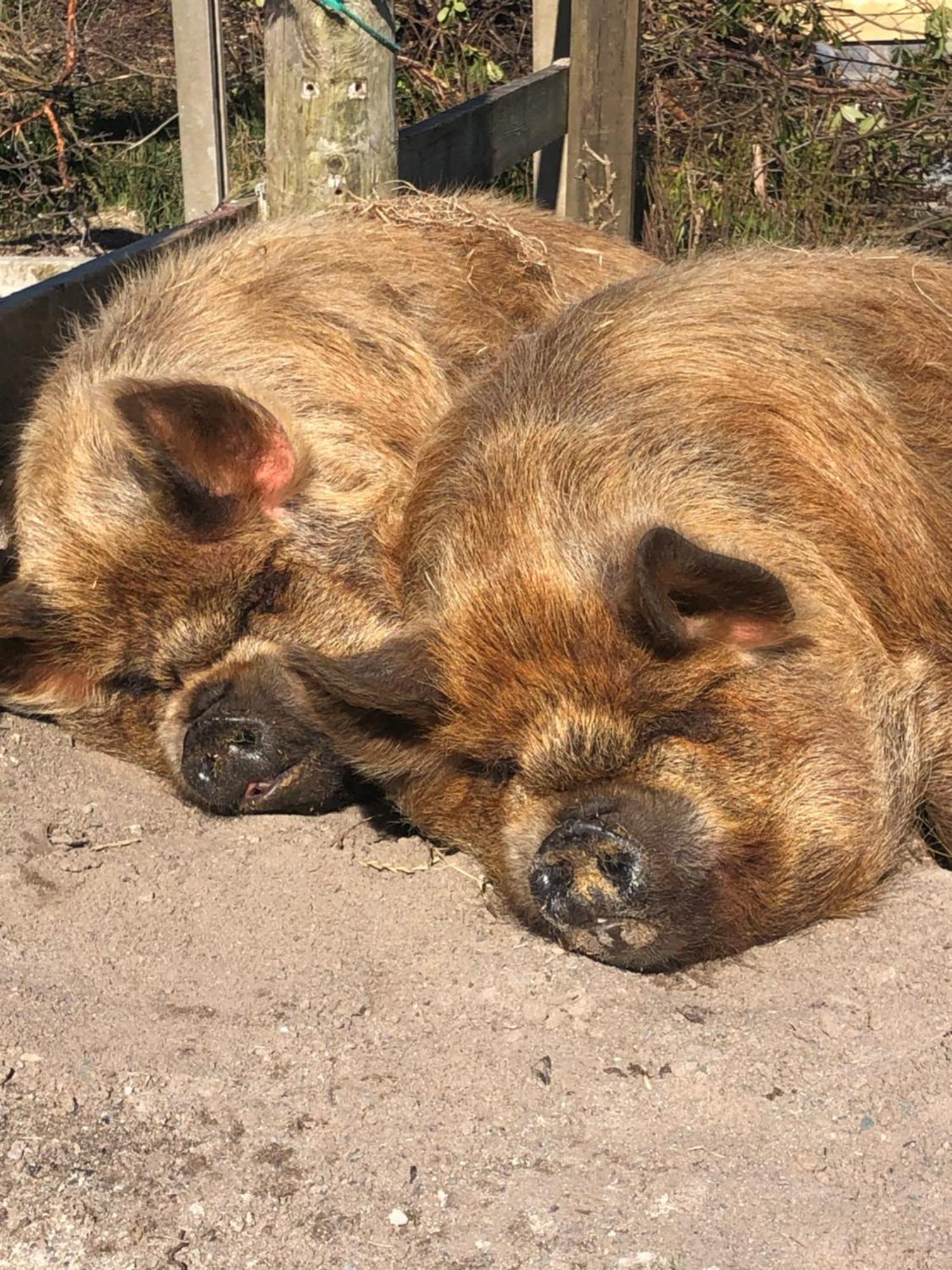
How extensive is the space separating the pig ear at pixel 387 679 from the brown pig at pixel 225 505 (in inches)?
8.9

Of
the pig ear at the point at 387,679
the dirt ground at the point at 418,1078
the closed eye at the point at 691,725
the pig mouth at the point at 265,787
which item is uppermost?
the closed eye at the point at 691,725

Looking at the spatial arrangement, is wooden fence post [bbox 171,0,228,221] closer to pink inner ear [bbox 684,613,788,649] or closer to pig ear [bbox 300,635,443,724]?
pig ear [bbox 300,635,443,724]

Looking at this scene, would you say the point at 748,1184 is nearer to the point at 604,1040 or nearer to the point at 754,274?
the point at 604,1040

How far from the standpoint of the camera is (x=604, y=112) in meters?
7.66

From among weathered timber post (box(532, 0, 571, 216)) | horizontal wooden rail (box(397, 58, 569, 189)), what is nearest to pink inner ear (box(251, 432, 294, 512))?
horizontal wooden rail (box(397, 58, 569, 189))

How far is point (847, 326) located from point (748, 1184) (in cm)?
243

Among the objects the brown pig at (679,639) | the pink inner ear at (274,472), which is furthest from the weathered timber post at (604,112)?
the pink inner ear at (274,472)

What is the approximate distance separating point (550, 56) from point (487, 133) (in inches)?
57.3

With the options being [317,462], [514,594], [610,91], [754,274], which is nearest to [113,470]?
[317,462]

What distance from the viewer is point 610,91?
7621mm

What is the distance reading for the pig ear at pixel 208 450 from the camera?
4281 mm

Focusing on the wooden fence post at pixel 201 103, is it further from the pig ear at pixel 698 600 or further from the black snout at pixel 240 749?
the pig ear at pixel 698 600

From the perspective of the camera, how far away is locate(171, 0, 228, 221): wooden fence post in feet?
21.0

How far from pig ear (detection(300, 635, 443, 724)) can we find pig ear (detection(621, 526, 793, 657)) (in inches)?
22.1
